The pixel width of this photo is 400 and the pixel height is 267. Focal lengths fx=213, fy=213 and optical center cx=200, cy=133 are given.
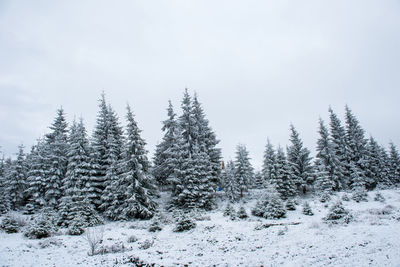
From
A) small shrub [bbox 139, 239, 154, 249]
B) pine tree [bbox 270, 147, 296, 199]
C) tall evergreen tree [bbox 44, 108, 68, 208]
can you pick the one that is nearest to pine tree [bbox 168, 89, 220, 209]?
pine tree [bbox 270, 147, 296, 199]

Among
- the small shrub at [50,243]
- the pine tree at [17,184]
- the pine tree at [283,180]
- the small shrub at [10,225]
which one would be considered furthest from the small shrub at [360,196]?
the pine tree at [17,184]

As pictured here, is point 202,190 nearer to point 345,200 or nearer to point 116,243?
point 116,243

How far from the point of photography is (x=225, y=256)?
1155 centimetres

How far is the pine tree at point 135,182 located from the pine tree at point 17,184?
17.1 metres

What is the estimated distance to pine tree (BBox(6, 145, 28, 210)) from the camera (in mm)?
29469

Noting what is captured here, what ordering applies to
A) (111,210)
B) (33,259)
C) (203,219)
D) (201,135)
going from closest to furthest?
(33,259)
(203,219)
(111,210)
(201,135)

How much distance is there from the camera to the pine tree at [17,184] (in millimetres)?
29469

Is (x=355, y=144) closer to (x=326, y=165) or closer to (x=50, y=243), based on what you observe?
(x=326, y=165)

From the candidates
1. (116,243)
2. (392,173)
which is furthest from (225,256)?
(392,173)

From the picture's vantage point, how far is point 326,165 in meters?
33.0

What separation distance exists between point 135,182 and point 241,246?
46.8 ft

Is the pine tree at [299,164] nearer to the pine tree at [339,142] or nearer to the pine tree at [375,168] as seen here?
the pine tree at [339,142]

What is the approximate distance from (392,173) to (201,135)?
136ft

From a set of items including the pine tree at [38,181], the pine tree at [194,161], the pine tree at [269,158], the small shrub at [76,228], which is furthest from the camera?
the pine tree at [269,158]
